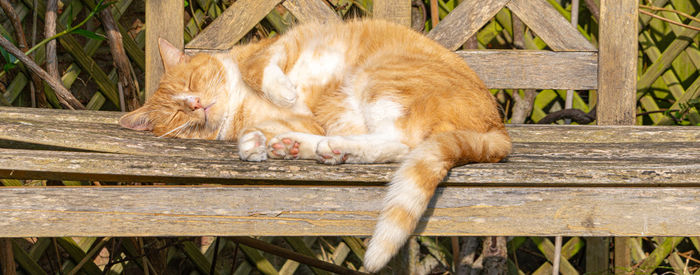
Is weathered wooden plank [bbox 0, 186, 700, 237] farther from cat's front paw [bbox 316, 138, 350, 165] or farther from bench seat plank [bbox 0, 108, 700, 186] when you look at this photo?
cat's front paw [bbox 316, 138, 350, 165]

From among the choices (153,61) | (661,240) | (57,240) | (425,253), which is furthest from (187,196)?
(661,240)

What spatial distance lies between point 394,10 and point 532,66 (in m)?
0.51

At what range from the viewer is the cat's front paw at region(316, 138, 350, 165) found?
1278mm

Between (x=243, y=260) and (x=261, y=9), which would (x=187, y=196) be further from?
(x=243, y=260)

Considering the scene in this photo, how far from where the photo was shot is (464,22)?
213 centimetres

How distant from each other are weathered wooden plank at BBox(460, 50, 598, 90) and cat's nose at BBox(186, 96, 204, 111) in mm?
906

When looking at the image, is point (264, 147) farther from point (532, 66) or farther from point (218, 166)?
point (532, 66)

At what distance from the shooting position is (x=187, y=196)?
3.53 ft

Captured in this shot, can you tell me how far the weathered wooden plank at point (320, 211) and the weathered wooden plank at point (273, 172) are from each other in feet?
0.07

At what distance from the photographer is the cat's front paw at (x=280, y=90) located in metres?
1.59

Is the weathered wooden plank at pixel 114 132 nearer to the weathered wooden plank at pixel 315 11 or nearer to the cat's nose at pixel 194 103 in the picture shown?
the cat's nose at pixel 194 103

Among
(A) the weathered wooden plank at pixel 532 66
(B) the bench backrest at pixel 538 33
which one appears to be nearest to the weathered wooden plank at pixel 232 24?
(B) the bench backrest at pixel 538 33

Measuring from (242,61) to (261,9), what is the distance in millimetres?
362

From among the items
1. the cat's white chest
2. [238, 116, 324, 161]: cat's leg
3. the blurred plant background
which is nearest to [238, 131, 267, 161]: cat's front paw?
[238, 116, 324, 161]: cat's leg
